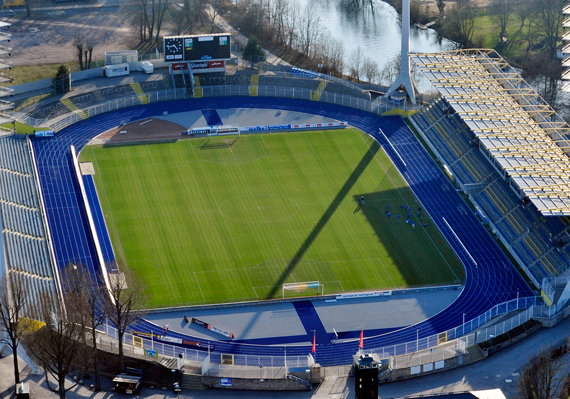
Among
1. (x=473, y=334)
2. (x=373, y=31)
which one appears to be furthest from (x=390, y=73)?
(x=473, y=334)

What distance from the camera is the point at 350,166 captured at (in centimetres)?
8550

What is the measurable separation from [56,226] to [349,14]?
7817cm

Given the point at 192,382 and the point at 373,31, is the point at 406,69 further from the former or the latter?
the point at 192,382

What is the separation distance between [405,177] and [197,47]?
29702 millimetres

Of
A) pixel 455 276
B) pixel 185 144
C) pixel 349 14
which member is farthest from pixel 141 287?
pixel 349 14

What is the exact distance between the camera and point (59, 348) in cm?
5197

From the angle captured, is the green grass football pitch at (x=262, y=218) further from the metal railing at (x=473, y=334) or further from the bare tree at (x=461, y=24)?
the bare tree at (x=461, y=24)

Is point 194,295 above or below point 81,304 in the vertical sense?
below

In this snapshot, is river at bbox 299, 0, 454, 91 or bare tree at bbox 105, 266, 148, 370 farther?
river at bbox 299, 0, 454, 91

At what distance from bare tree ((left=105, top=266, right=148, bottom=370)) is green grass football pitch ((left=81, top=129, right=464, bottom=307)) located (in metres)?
3.23

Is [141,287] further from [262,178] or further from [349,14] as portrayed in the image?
[349,14]

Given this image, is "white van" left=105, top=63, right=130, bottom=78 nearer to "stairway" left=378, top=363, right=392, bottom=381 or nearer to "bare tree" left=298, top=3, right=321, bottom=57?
"bare tree" left=298, top=3, right=321, bottom=57

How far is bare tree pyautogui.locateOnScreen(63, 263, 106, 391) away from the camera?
55.8 m

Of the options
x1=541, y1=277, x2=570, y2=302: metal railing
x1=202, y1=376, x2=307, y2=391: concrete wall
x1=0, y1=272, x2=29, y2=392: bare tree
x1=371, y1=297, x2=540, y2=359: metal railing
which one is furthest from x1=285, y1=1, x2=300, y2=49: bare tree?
x1=202, y1=376, x2=307, y2=391: concrete wall
